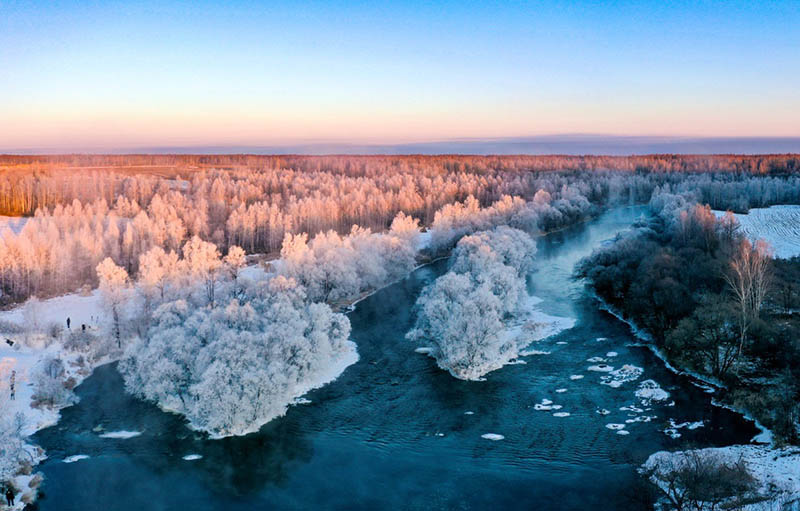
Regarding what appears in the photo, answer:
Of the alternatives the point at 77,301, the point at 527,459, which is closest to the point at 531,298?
the point at 527,459

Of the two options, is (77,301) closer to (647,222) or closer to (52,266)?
(52,266)

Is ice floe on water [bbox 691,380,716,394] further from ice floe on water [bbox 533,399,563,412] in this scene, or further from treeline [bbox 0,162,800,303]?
treeline [bbox 0,162,800,303]

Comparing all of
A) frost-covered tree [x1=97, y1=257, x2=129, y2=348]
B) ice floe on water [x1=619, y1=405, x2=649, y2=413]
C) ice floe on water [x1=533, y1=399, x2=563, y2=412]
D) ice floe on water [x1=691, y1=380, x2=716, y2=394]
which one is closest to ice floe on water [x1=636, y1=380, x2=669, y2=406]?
ice floe on water [x1=619, y1=405, x2=649, y2=413]

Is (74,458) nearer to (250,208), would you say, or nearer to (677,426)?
(677,426)

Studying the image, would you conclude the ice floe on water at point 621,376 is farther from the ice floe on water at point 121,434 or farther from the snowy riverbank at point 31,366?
the snowy riverbank at point 31,366

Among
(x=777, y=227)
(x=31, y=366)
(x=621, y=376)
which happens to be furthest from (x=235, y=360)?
(x=777, y=227)

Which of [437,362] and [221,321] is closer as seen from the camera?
[221,321]
